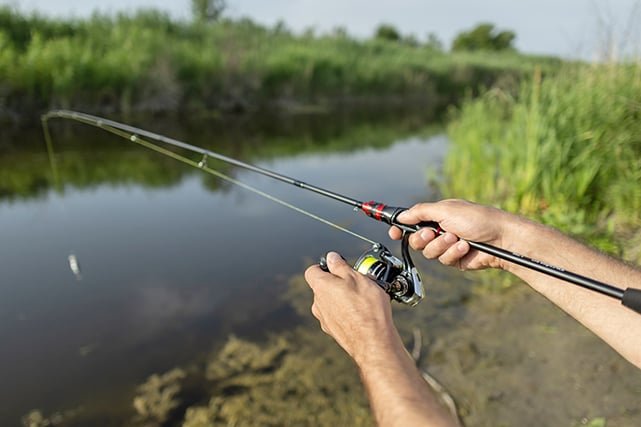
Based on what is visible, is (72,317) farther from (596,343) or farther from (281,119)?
(281,119)

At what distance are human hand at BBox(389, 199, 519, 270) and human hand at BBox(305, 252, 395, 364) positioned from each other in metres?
0.50

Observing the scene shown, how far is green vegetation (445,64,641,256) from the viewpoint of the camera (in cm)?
353

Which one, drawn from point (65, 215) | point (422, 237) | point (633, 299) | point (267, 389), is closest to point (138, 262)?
point (65, 215)

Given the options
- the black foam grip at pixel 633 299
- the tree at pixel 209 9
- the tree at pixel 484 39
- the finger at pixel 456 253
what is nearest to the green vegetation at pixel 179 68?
the tree at pixel 209 9

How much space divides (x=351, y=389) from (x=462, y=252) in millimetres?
1220

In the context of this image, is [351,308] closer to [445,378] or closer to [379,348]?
[379,348]

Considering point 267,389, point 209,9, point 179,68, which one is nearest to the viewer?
point 267,389

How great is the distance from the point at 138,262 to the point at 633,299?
3.63 metres

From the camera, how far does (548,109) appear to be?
419cm

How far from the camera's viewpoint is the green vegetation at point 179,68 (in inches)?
375

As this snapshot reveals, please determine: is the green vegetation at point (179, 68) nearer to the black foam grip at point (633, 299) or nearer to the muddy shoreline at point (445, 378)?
the muddy shoreline at point (445, 378)

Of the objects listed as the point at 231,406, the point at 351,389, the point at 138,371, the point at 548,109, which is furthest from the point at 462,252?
the point at 548,109

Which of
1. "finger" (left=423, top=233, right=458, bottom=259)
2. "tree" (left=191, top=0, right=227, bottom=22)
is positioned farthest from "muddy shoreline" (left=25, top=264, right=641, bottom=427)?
"tree" (left=191, top=0, right=227, bottom=22)

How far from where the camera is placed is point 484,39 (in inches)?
1837
